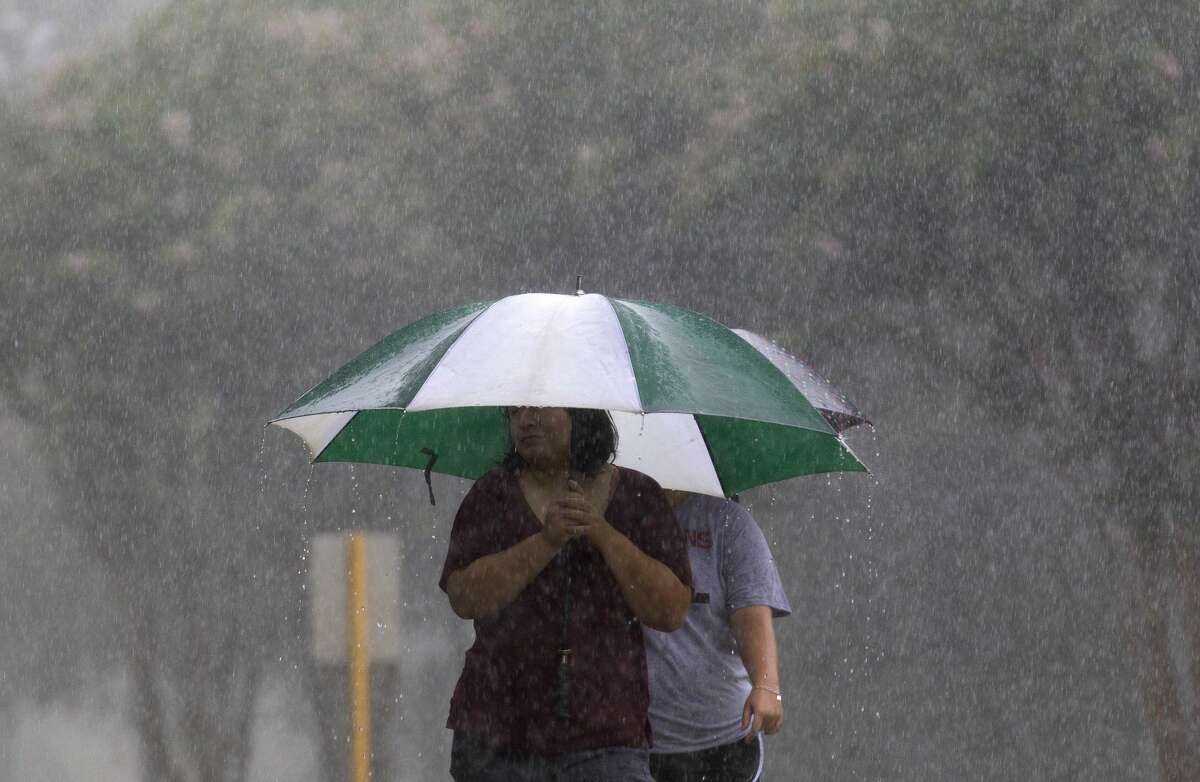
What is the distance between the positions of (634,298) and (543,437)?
6184mm

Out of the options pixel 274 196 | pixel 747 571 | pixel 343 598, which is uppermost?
pixel 274 196

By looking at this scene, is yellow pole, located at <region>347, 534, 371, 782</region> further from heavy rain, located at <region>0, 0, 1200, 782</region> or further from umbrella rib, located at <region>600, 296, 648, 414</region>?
umbrella rib, located at <region>600, 296, 648, 414</region>

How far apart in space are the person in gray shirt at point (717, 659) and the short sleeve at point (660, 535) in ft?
2.30

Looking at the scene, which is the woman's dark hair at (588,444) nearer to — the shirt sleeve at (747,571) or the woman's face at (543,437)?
the woman's face at (543,437)

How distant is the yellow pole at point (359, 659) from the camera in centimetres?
745

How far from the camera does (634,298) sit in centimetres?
1000

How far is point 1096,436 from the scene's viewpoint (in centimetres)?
A: 1171

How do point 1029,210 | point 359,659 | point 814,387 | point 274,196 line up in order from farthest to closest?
point 274,196 < point 1029,210 < point 359,659 < point 814,387

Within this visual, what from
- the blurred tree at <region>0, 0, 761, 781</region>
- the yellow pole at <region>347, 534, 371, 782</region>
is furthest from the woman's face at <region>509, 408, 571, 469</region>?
the blurred tree at <region>0, 0, 761, 781</region>

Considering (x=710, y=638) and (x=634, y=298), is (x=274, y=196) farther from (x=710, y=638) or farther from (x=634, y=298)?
(x=710, y=638)

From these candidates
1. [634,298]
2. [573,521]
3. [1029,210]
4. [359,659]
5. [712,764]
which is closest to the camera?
[573,521]

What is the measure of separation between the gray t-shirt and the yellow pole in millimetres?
3085

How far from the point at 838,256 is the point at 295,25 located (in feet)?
14.7

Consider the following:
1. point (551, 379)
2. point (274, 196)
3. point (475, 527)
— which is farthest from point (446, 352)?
point (274, 196)
